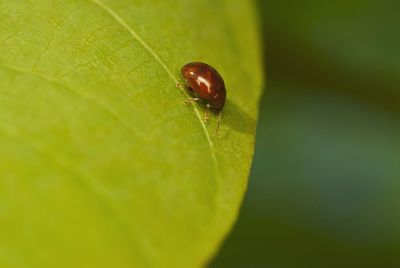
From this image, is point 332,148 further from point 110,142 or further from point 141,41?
point 110,142

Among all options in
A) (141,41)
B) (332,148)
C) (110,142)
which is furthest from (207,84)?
(332,148)

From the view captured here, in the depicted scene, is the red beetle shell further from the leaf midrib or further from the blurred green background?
the blurred green background

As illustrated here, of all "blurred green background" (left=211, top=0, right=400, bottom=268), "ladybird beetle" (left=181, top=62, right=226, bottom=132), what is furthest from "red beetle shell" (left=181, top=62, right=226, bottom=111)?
"blurred green background" (left=211, top=0, right=400, bottom=268)

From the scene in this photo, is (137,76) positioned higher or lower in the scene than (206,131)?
higher

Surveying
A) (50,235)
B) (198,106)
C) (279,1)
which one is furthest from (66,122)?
(279,1)

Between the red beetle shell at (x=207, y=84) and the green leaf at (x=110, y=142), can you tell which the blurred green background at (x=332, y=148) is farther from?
the green leaf at (x=110, y=142)

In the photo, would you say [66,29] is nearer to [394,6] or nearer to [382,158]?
[394,6]
